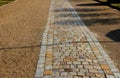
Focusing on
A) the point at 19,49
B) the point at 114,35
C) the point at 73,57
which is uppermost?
the point at 73,57

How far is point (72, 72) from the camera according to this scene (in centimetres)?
628

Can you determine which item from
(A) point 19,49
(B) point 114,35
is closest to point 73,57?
(A) point 19,49

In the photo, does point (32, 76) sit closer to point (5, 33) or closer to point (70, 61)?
point (70, 61)

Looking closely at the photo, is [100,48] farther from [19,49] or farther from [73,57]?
[19,49]

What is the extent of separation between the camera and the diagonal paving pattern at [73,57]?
20.4 ft

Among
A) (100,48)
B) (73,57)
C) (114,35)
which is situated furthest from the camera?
(114,35)

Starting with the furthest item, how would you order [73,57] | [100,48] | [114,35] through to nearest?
1. [114,35]
2. [100,48]
3. [73,57]

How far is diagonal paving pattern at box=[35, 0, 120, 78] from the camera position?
6223 millimetres

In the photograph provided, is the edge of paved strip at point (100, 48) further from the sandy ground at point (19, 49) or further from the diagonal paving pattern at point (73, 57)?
the sandy ground at point (19, 49)

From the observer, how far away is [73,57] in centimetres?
742

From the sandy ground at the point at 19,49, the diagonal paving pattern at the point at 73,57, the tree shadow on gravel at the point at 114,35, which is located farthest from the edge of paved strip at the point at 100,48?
the sandy ground at the point at 19,49

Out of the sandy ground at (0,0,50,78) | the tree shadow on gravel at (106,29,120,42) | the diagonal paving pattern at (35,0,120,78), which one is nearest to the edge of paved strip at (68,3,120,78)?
the diagonal paving pattern at (35,0,120,78)

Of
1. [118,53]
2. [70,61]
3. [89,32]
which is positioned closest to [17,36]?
[89,32]

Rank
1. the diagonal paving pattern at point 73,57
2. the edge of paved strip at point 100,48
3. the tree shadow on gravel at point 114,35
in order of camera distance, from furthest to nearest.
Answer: the tree shadow on gravel at point 114,35
the edge of paved strip at point 100,48
the diagonal paving pattern at point 73,57
